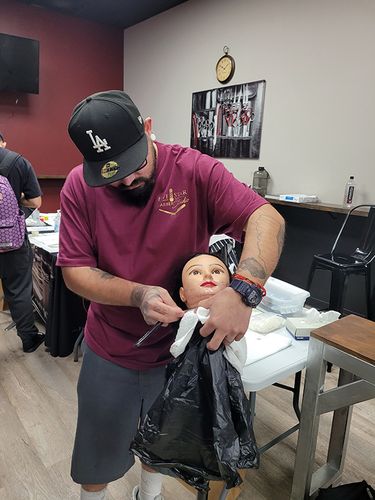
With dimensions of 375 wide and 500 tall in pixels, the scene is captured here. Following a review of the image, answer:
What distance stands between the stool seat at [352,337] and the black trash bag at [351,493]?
1.76ft

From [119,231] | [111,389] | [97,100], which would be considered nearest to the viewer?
[97,100]

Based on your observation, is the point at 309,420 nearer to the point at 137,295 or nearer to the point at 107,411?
the point at 107,411

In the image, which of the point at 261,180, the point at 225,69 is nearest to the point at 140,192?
the point at 261,180

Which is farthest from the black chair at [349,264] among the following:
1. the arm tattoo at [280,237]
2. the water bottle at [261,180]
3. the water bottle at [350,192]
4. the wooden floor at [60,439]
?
the arm tattoo at [280,237]

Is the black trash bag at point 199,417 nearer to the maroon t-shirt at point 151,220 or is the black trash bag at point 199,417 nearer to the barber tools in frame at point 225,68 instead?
the maroon t-shirt at point 151,220

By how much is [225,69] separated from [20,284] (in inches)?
130

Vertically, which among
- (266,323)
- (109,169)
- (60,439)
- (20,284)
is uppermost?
(109,169)

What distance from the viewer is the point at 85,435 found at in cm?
110

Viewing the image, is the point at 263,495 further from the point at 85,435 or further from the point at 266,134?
the point at 266,134

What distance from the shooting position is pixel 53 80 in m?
5.27

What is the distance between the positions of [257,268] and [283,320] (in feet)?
2.51

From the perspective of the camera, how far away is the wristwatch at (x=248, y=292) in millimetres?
792

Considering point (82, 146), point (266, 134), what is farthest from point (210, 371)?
point (266, 134)

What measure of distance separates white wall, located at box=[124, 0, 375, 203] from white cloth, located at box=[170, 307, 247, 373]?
9.08ft
